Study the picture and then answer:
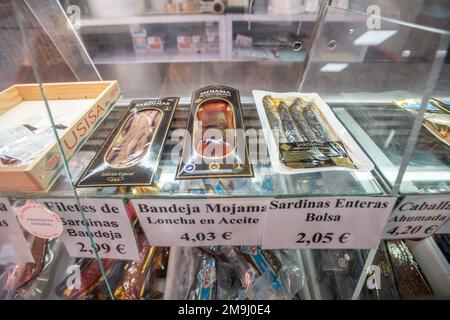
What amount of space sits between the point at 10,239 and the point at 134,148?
39cm

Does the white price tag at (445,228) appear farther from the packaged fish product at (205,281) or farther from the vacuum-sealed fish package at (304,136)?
the packaged fish product at (205,281)

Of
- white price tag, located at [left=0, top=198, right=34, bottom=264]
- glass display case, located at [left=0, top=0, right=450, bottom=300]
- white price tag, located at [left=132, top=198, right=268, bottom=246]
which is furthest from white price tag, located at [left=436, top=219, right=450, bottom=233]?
white price tag, located at [left=0, top=198, right=34, bottom=264]

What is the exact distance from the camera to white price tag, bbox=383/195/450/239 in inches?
22.3

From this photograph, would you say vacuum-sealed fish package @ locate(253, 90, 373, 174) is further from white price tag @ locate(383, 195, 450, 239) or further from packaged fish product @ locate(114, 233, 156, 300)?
packaged fish product @ locate(114, 233, 156, 300)

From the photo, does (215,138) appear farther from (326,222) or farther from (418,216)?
(418,216)

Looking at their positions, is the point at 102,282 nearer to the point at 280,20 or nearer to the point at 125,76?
the point at 125,76

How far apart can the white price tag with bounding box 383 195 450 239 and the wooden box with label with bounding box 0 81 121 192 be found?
0.78m

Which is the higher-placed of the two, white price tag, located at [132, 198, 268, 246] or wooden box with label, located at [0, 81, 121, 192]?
wooden box with label, located at [0, 81, 121, 192]

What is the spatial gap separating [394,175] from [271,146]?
0.28 metres

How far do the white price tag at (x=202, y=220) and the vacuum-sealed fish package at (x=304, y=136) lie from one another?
0.42ft

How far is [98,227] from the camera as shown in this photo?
1.99 ft

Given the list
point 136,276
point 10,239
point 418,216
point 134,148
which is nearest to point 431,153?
point 418,216

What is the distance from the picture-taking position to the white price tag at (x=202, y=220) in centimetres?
56
